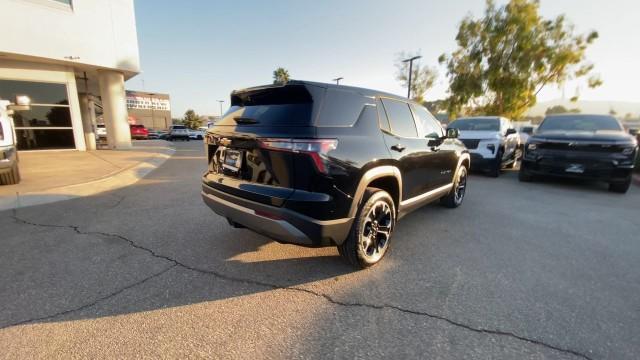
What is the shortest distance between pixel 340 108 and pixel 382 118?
690 millimetres

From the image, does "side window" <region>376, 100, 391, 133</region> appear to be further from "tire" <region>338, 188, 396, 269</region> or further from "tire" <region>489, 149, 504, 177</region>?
"tire" <region>489, 149, 504, 177</region>

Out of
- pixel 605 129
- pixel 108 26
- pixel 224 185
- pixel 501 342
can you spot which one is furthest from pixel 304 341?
pixel 108 26

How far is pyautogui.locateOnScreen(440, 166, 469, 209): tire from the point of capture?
4.92 metres

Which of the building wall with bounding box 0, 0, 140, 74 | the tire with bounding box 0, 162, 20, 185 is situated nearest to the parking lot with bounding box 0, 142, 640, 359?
the tire with bounding box 0, 162, 20, 185

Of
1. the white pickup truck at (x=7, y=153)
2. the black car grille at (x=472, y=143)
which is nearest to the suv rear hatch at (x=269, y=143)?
the white pickup truck at (x=7, y=153)

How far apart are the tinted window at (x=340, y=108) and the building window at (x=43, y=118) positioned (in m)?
14.9

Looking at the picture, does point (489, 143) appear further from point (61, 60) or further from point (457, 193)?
point (61, 60)

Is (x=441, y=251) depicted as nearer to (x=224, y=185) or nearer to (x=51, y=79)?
(x=224, y=185)

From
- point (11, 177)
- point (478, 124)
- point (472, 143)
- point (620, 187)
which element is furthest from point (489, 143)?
point (11, 177)

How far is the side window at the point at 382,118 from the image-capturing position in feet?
10.0

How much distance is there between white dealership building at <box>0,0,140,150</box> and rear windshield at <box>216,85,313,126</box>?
12.7 metres

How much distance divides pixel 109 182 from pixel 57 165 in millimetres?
3499

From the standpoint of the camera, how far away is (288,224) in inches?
93.2

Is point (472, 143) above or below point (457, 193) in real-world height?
above
